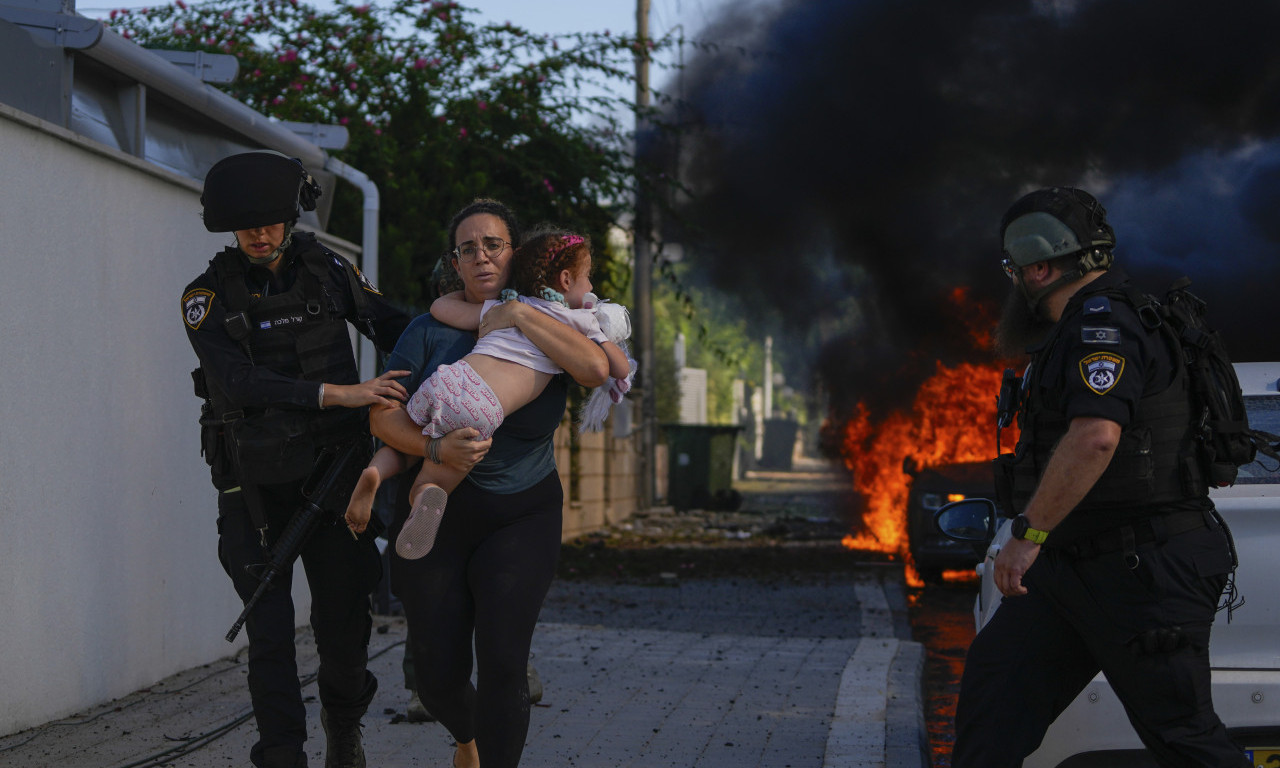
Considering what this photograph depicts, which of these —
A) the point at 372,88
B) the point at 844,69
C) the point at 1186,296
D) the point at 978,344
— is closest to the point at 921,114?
the point at 844,69

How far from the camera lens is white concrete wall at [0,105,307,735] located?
479cm

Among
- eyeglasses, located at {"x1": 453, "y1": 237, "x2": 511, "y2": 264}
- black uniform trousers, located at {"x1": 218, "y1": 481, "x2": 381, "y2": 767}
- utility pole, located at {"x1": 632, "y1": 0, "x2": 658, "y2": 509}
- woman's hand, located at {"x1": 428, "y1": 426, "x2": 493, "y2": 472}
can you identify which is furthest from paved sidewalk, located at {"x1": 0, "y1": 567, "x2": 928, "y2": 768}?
utility pole, located at {"x1": 632, "y1": 0, "x2": 658, "y2": 509}

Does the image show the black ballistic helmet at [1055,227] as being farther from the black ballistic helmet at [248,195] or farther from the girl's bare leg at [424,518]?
the black ballistic helmet at [248,195]

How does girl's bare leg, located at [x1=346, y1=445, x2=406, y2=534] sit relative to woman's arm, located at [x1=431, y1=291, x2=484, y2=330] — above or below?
below

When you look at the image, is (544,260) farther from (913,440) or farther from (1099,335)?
(913,440)

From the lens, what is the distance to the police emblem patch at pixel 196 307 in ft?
12.3

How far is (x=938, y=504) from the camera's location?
36.6 ft

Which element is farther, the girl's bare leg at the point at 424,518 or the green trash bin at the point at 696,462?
the green trash bin at the point at 696,462

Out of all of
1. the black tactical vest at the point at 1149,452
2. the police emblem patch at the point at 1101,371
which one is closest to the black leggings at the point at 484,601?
the black tactical vest at the point at 1149,452

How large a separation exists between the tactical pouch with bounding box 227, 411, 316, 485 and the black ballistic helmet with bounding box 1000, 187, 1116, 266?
203cm

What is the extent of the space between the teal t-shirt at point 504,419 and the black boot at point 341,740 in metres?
1.07

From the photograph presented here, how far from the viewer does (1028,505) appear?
3037 mm

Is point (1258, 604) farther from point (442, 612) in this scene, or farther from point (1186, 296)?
point (442, 612)

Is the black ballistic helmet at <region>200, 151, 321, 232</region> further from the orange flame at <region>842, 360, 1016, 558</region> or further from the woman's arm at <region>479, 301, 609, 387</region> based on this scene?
the orange flame at <region>842, 360, 1016, 558</region>
